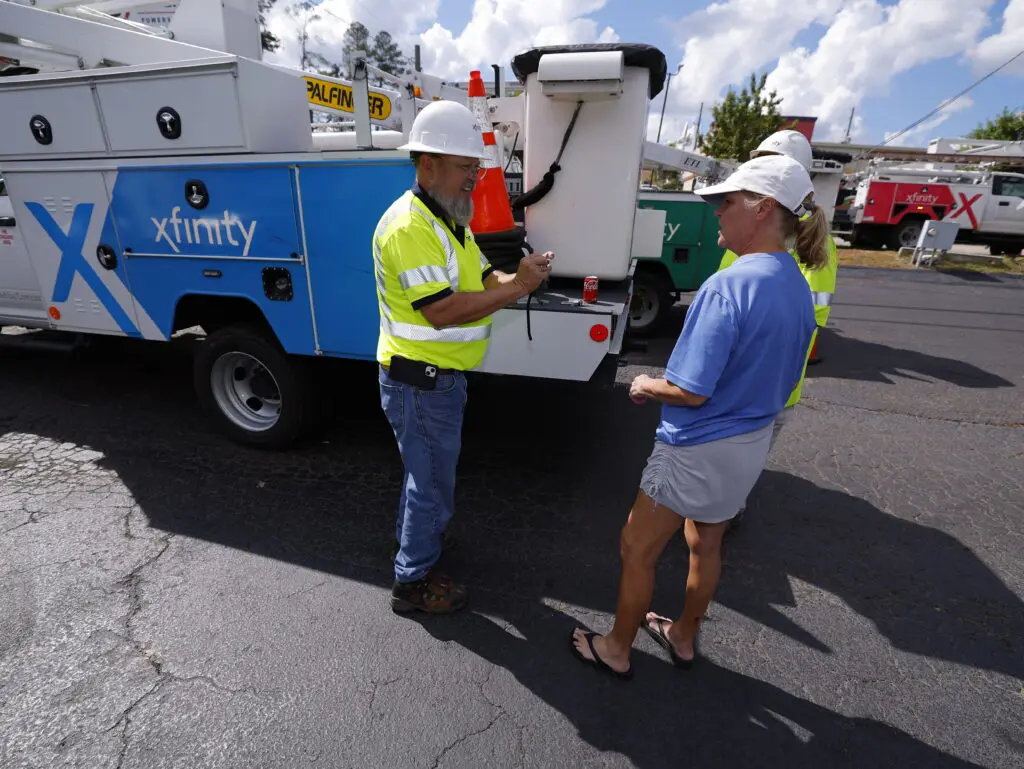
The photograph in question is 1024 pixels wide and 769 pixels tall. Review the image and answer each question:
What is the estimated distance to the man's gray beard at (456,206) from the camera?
2082 millimetres

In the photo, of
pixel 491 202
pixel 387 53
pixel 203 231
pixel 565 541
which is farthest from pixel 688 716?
pixel 387 53

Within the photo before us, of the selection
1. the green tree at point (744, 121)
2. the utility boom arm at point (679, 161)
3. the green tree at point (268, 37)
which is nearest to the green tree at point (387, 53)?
the green tree at point (268, 37)

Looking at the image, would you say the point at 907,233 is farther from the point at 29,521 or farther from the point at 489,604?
the point at 29,521

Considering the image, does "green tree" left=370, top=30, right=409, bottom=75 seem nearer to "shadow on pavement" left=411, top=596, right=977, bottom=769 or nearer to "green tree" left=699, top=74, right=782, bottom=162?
"green tree" left=699, top=74, right=782, bottom=162

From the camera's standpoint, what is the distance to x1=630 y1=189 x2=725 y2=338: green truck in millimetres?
6559

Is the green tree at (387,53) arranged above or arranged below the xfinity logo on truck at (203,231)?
above

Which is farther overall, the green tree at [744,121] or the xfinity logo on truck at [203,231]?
the green tree at [744,121]

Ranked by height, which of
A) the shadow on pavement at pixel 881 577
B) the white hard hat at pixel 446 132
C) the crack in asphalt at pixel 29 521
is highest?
the white hard hat at pixel 446 132

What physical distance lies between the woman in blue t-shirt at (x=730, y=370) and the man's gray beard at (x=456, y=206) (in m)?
0.87

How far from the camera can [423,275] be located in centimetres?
196

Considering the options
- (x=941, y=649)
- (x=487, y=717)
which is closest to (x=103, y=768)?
(x=487, y=717)

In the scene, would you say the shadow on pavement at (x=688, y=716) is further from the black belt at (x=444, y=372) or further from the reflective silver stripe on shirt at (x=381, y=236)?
the reflective silver stripe on shirt at (x=381, y=236)

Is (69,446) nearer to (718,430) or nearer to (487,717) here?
(487,717)

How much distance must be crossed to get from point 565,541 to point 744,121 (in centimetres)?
2695
